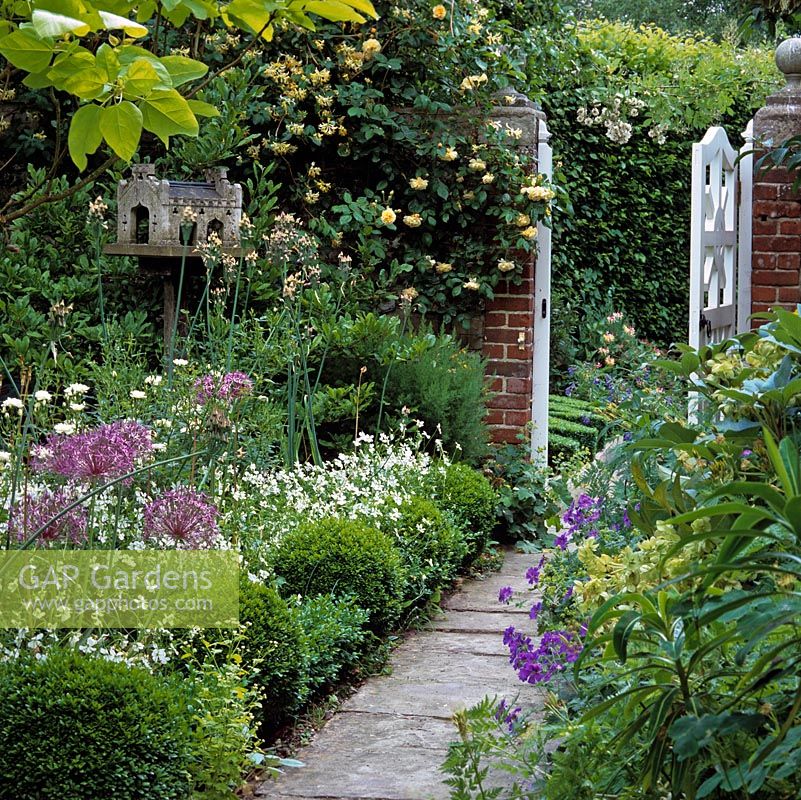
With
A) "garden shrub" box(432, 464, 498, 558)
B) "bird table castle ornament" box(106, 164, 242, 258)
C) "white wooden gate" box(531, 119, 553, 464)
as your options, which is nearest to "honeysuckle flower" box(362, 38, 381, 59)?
"white wooden gate" box(531, 119, 553, 464)

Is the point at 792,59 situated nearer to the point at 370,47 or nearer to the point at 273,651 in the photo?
the point at 370,47

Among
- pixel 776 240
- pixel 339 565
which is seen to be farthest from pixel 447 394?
pixel 776 240

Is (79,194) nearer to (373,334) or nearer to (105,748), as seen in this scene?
(373,334)

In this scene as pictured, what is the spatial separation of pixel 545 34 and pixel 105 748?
702cm

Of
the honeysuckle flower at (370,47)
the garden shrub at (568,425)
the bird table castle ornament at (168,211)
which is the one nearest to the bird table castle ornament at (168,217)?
the bird table castle ornament at (168,211)

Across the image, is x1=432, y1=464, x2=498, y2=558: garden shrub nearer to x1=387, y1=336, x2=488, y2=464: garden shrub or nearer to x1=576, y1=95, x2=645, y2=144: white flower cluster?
x1=387, y1=336, x2=488, y2=464: garden shrub

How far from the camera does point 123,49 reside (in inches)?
60.3

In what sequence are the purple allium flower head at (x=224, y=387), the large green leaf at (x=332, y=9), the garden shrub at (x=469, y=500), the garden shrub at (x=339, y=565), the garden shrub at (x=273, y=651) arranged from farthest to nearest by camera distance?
the garden shrub at (x=469, y=500)
the garden shrub at (x=339, y=565)
the purple allium flower head at (x=224, y=387)
the garden shrub at (x=273, y=651)
the large green leaf at (x=332, y=9)

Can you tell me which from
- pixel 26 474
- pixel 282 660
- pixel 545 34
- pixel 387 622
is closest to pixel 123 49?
pixel 26 474

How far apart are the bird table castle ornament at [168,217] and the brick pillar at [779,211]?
106 inches

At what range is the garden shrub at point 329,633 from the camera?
11.1 feet

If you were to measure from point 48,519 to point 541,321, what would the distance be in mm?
4061

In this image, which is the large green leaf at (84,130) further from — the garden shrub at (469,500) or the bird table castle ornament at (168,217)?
the garden shrub at (469,500)

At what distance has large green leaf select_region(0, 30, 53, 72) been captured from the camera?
140 centimetres
